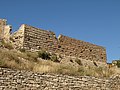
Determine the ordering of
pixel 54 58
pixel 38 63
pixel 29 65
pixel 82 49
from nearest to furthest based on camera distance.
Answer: pixel 29 65
pixel 38 63
pixel 54 58
pixel 82 49

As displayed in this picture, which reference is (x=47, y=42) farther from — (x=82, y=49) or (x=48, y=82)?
(x=48, y=82)

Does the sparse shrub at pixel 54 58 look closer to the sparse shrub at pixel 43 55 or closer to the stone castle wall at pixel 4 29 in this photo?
the sparse shrub at pixel 43 55

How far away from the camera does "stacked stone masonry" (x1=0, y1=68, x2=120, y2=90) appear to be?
36.1ft

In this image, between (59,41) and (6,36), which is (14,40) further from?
(59,41)

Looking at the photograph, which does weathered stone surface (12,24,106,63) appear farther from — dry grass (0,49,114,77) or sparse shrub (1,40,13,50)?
dry grass (0,49,114,77)

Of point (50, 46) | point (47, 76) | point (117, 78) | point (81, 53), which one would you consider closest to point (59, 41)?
point (50, 46)

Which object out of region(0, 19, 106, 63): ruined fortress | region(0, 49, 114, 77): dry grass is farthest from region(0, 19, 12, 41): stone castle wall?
region(0, 49, 114, 77): dry grass

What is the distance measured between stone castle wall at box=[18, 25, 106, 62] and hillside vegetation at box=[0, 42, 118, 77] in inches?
25.7

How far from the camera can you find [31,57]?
1608 cm

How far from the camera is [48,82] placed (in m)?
12.2

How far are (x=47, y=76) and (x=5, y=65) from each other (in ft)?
7.24

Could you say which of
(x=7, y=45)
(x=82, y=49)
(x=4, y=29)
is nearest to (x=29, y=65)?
(x=7, y=45)

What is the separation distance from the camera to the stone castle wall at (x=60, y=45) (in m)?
Result: 17.7

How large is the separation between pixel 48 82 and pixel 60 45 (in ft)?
24.5
